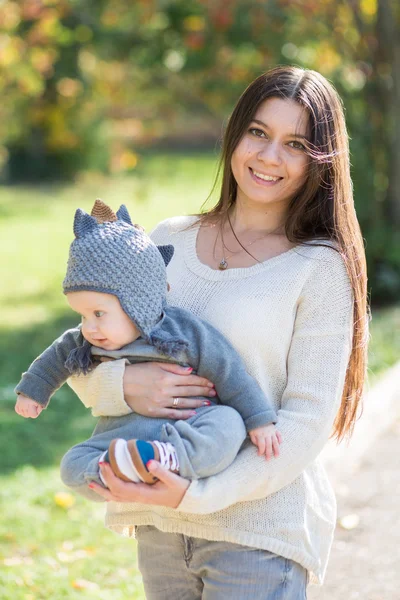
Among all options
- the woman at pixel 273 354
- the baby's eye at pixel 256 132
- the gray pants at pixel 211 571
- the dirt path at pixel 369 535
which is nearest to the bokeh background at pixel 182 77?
the dirt path at pixel 369 535

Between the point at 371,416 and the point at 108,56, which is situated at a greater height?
the point at 108,56

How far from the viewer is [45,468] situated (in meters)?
4.96

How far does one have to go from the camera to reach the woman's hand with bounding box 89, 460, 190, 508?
1.99 metres

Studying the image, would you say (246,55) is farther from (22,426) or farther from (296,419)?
(296,419)

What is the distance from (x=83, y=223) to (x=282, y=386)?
69 cm

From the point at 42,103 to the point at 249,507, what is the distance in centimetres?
1628

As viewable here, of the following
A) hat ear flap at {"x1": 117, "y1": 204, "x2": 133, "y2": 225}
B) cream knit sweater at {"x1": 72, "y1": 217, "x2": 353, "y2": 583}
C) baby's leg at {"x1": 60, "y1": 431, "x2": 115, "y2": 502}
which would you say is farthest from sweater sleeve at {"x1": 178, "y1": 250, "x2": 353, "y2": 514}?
hat ear flap at {"x1": 117, "y1": 204, "x2": 133, "y2": 225}

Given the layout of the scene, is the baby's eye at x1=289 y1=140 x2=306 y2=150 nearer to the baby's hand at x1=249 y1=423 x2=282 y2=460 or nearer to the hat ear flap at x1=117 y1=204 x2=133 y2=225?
the hat ear flap at x1=117 y1=204 x2=133 y2=225

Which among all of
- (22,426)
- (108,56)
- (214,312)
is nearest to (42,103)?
(108,56)

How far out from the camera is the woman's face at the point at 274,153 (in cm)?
239

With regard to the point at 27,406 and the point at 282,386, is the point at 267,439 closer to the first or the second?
the point at 282,386

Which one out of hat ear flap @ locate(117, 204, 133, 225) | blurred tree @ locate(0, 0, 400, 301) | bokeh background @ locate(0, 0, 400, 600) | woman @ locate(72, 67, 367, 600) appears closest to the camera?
woman @ locate(72, 67, 367, 600)

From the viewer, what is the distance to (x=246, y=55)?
836 cm

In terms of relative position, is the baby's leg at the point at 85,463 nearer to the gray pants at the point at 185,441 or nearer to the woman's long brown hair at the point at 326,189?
the gray pants at the point at 185,441
